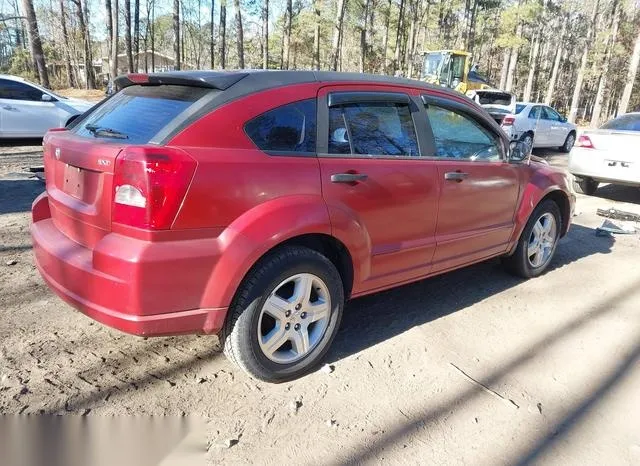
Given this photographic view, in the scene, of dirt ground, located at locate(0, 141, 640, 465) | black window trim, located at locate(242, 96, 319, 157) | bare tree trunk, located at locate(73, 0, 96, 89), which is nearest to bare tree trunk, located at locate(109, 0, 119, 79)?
bare tree trunk, located at locate(73, 0, 96, 89)

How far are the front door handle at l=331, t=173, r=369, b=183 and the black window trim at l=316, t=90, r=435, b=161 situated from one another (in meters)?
0.12

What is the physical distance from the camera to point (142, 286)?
7.50ft

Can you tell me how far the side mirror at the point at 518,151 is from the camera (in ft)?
13.9

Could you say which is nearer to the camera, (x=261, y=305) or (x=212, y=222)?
(x=212, y=222)

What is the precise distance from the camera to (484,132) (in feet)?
13.4

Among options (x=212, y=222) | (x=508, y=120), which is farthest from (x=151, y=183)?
(x=508, y=120)

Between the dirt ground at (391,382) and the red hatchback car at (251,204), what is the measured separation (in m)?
0.33

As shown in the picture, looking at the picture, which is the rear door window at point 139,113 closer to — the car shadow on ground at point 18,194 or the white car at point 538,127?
the car shadow on ground at point 18,194

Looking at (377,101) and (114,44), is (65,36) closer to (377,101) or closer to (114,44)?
(114,44)

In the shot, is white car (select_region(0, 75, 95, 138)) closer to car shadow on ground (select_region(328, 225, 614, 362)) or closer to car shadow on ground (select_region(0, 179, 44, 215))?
car shadow on ground (select_region(0, 179, 44, 215))

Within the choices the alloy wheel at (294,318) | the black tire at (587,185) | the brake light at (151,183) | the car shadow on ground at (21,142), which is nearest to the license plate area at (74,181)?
the brake light at (151,183)

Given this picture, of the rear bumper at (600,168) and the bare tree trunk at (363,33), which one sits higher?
the bare tree trunk at (363,33)

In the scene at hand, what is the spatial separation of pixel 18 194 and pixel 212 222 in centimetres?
522

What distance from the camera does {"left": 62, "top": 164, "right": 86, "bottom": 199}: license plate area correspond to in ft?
8.50
